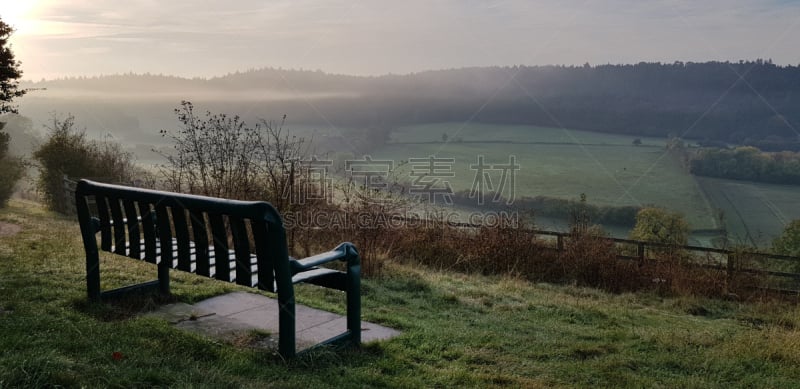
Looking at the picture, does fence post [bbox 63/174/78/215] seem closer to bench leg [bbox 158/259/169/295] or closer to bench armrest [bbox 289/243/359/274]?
bench leg [bbox 158/259/169/295]

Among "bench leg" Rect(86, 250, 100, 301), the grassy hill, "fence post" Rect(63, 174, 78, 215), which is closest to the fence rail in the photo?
the grassy hill

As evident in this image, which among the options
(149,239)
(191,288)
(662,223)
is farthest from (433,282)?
(662,223)

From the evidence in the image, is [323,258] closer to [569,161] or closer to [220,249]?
[220,249]

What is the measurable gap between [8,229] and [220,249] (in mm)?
8220

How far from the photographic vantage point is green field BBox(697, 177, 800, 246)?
39.5m

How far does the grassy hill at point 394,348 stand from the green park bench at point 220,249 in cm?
31

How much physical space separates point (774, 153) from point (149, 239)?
64768 mm

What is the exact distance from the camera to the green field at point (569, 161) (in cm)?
4525

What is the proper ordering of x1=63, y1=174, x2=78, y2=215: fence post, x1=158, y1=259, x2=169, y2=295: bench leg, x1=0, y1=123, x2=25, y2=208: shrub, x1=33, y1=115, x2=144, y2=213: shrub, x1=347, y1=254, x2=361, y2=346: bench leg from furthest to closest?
x1=0, y1=123, x2=25, y2=208: shrub
x1=33, y1=115, x2=144, y2=213: shrub
x1=63, y1=174, x2=78, y2=215: fence post
x1=158, y1=259, x2=169, y2=295: bench leg
x1=347, y1=254, x2=361, y2=346: bench leg

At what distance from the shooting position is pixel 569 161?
5619 cm

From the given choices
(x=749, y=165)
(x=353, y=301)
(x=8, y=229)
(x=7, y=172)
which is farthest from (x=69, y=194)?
(x=749, y=165)

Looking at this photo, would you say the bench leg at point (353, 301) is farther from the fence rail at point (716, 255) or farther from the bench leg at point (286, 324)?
the fence rail at point (716, 255)

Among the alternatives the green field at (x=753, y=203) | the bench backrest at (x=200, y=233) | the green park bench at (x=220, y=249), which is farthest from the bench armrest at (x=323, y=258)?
the green field at (x=753, y=203)

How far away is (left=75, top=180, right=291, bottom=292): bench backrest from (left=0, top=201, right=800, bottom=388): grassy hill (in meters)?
0.46
